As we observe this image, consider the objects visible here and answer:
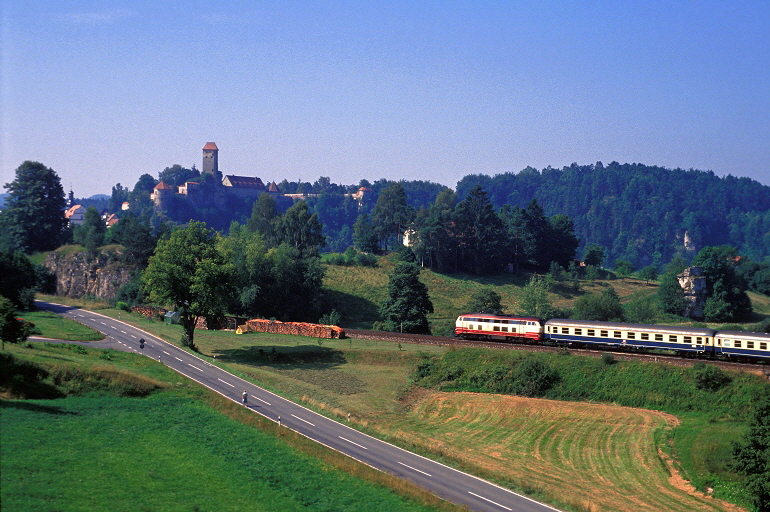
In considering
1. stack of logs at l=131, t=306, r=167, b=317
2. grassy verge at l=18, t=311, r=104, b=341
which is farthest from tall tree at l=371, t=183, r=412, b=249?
grassy verge at l=18, t=311, r=104, b=341

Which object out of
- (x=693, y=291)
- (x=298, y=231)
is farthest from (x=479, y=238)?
(x=693, y=291)

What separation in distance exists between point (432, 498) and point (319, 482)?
5394 millimetres

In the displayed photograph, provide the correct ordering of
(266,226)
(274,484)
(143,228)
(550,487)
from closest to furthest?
(274,484) → (550,487) → (143,228) → (266,226)

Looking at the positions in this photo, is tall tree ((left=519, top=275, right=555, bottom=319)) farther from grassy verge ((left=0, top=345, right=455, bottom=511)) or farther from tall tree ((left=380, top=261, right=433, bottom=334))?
grassy verge ((left=0, top=345, right=455, bottom=511))

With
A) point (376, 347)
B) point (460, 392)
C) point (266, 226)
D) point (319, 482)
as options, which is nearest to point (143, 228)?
point (266, 226)

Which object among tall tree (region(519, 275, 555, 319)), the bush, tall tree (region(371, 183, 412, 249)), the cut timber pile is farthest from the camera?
tall tree (region(371, 183, 412, 249))

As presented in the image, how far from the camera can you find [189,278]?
2399 inches

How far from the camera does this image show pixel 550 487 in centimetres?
3497

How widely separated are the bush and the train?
20.6ft

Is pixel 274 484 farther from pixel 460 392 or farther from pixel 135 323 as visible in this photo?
pixel 135 323

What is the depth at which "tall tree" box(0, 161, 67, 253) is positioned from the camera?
10950 centimetres

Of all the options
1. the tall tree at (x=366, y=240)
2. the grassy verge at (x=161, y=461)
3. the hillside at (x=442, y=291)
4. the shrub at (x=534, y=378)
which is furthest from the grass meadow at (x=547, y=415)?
the tall tree at (x=366, y=240)

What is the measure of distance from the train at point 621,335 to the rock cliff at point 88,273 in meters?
60.2

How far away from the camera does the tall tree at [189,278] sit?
60812 millimetres
